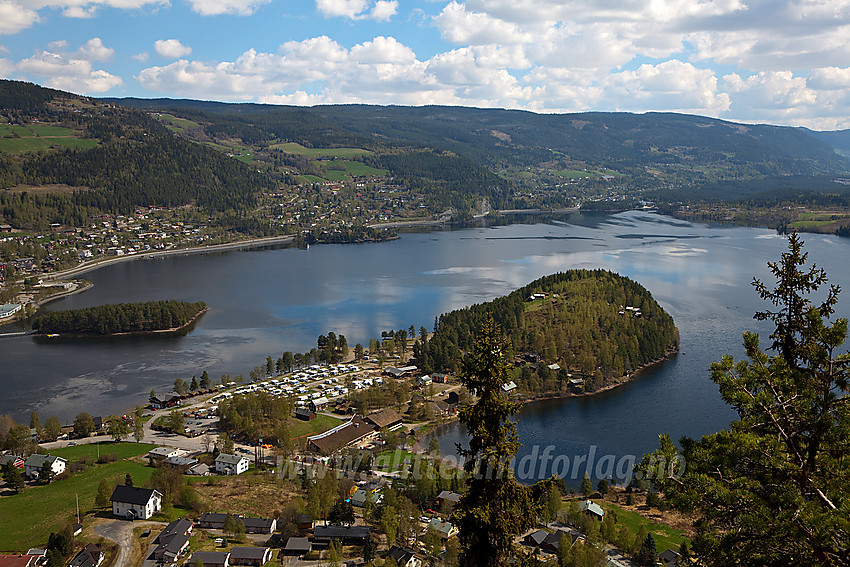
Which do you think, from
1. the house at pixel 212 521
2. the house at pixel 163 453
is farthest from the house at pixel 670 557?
the house at pixel 163 453

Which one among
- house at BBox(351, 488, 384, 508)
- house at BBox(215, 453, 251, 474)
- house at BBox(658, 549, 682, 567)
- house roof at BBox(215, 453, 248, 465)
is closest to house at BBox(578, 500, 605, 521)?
house at BBox(658, 549, 682, 567)

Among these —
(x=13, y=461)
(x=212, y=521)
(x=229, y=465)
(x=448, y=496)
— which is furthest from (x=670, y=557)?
(x=13, y=461)

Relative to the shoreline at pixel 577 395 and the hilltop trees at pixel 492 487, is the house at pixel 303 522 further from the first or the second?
the hilltop trees at pixel 492 487

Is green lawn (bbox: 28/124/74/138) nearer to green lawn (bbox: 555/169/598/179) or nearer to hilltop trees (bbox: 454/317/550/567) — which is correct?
hilltop trees (bbox: 454/317/550/567)

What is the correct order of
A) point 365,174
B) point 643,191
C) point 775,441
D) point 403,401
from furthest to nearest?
point 643,191
point 365,174
point 403,401
point 775,441

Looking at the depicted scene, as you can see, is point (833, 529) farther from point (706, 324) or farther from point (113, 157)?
point (113, 157)

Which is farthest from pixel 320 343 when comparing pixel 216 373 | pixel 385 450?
pixel 385 450
